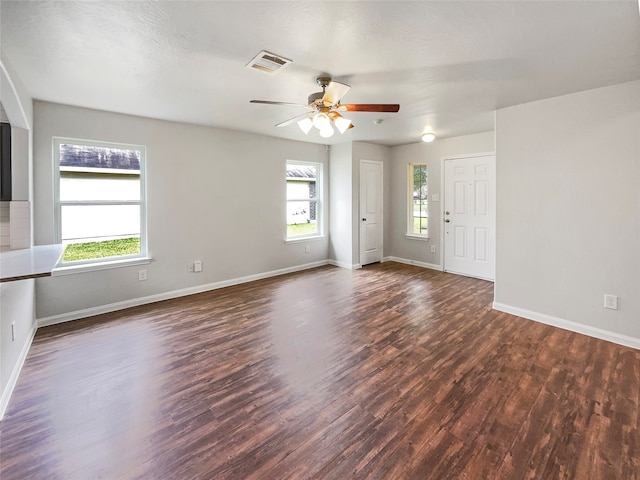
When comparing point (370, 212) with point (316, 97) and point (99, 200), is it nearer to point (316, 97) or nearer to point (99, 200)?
point (316, 97)

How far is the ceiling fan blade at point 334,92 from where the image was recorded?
2.49 meters

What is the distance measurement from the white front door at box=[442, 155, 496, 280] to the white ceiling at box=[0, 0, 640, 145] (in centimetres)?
179

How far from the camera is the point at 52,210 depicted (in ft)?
11.2

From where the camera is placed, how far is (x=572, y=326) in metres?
3.21

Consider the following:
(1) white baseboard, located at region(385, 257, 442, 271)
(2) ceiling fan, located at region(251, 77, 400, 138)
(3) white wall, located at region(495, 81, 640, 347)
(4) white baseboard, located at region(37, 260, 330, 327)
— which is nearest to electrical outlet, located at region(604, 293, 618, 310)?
(3) white wall, located at region(495, 81, 640, 347)

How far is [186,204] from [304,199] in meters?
2.24

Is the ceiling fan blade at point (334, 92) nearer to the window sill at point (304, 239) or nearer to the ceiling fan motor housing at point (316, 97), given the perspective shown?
the ceiling fan motor housing at point (316, 97)

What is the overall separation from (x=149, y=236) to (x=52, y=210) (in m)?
1.01

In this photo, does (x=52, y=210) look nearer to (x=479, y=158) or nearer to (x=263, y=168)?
(x=263, y=168)

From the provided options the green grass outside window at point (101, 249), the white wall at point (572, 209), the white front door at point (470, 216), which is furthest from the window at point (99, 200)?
the white front door at point (470, 216)

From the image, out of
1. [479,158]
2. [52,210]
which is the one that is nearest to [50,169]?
[52,210]

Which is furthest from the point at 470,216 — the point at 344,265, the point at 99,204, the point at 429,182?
the point at 99,204

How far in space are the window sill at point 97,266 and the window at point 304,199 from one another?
2483 millimetres

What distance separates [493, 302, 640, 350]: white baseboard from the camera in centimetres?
288
